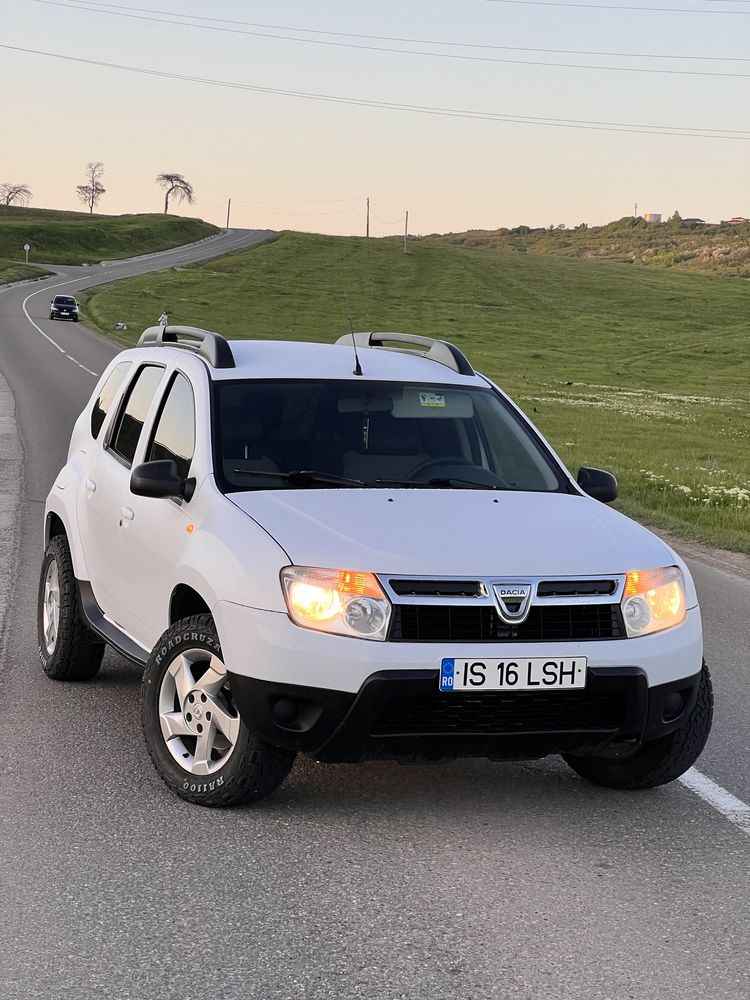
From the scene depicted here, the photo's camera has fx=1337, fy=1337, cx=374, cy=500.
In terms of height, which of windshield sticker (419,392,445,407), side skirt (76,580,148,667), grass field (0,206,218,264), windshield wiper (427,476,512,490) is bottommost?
side skirt (76,580,148,667)

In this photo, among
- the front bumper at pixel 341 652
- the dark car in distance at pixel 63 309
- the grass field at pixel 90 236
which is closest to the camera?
the front bumper at pixel 341 652

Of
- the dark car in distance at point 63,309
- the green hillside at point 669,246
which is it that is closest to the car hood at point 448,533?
the dark car in distance at point 63,309

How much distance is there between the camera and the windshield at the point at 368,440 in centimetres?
553

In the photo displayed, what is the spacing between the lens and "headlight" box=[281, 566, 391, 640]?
175 inches

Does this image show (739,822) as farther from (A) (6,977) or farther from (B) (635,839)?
(A) (6,977)

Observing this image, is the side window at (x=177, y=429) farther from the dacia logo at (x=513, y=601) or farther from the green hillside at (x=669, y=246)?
the green hillside at (x=669, y=246)

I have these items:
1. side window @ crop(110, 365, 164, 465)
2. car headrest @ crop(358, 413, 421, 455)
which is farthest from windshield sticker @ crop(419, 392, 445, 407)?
side window @ crop(110, 365, 164, 465)

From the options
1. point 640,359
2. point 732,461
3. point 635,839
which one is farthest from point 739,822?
point 640,359

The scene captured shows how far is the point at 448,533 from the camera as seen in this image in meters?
4.75

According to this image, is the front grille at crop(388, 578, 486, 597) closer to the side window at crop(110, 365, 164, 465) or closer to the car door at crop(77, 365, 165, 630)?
the car door at crop(77, 365, 165, 630)

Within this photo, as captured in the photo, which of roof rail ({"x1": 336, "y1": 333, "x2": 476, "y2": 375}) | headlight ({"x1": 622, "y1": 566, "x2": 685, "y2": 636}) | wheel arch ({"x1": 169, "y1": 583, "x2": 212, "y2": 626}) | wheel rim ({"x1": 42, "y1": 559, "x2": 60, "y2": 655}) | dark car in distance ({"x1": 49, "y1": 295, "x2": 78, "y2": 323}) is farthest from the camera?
dark car in distance ({"x1": 49, "y1": 295, "x2": 78, "y2": 323})

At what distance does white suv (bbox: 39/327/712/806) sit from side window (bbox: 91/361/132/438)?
0.88 meters

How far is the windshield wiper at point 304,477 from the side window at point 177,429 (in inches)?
11.1

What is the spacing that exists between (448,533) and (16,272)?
9571 centimetres
